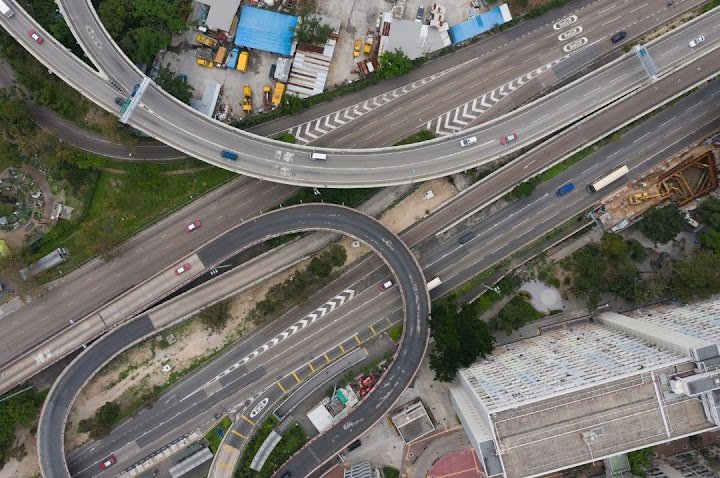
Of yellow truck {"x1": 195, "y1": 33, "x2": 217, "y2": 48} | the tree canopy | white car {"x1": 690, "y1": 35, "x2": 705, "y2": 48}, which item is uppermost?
the tree canopy

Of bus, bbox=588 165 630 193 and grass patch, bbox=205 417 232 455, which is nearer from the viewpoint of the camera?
bus, bbox=588 165 630 193

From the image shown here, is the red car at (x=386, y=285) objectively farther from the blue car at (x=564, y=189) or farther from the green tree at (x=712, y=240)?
the green tree at (x=712, y=240)

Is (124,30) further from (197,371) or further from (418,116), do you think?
(197,371)

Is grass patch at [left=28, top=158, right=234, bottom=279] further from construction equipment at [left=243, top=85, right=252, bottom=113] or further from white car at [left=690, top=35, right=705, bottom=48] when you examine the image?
white car at [left=690, top=35, right=705, bottom=48]

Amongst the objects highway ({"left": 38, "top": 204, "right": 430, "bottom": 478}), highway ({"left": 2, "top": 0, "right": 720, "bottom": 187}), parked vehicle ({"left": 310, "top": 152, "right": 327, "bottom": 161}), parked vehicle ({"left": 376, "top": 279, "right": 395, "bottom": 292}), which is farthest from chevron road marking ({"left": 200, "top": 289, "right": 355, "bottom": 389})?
parked vehicle ({"left": 310, "top": 152, "right": 327, "bottom": 161})

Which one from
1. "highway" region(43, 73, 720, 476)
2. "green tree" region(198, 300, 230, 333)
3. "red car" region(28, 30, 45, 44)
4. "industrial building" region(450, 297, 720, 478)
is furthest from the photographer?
"highway" region(43, 73, 720, 476)

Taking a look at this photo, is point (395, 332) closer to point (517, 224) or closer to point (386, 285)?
point (386, 285)

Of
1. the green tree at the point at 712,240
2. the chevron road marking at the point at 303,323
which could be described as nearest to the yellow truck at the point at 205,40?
the chevron road marking at the point at 303,323
